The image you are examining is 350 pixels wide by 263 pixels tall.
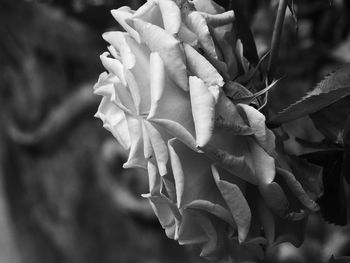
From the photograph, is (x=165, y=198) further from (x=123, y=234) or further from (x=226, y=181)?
(x=123, y=234)

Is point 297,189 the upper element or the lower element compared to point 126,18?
lower

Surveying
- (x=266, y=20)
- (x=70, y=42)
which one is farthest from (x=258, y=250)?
(x=70, y=42)

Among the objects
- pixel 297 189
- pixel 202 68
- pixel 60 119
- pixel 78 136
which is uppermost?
pixel 202 68

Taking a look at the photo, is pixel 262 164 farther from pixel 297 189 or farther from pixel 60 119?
pixel 60 119

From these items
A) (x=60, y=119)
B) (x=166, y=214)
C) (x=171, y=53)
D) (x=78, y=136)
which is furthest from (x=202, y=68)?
(x=78, y=136)

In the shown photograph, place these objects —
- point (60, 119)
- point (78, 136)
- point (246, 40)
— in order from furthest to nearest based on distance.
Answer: point (78, 136), point (60, 119), point (246, 40)

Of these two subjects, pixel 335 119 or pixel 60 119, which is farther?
pixel 60 119

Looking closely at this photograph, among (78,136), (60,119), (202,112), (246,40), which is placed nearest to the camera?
(202,112)

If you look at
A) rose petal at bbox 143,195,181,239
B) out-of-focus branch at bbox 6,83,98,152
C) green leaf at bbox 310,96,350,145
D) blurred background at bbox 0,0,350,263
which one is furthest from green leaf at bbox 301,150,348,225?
out-of-focus branch at bbox 6,83,98,152
